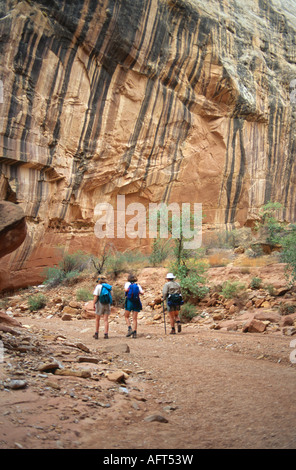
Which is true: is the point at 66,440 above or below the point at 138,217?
below

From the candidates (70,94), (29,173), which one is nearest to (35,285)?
(29,173)

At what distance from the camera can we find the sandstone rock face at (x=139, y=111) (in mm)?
16359

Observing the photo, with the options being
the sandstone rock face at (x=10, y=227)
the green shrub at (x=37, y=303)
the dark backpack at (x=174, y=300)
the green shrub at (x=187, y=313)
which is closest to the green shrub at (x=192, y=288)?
the green shrub at (x=187, y=313)

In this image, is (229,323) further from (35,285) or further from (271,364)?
(35,285)

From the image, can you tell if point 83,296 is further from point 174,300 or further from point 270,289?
point 270,289

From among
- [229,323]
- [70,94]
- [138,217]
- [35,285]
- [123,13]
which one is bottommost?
[35,285]

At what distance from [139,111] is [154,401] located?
18.2 meters

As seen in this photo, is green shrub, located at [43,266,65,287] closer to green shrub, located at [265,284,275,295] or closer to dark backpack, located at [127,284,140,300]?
dark backpack, located at [127,284,140,300]

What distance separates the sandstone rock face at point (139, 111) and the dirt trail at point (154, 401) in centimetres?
1279

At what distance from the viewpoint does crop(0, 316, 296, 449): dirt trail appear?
98.2 inches

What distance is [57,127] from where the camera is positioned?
56.9 feet

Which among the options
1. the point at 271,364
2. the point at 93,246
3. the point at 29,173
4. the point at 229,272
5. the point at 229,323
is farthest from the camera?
the point at 93,246

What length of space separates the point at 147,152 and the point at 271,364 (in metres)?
16.9

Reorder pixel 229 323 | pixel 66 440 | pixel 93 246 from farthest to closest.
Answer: pixel 93 246 → pixel 229 323 → pixel 66 440
